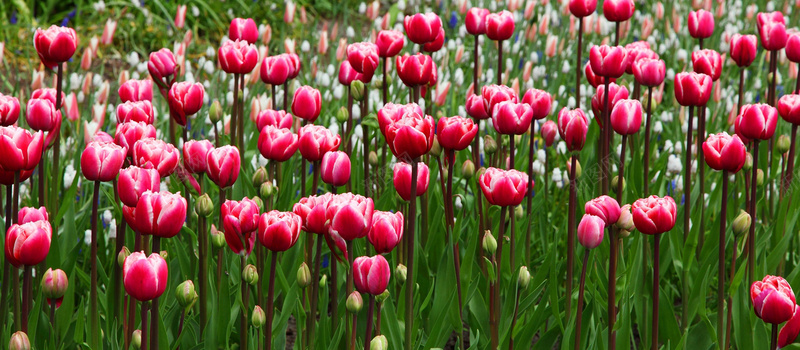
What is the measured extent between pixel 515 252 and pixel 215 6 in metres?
4.68

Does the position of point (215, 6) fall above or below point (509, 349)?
above

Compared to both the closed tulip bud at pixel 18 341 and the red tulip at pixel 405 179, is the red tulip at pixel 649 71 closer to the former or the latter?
the red tulip at pixel 405 179

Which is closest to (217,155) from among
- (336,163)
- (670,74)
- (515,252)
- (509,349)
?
(336,163)

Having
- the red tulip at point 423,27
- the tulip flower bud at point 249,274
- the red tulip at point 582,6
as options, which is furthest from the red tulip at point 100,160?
the red tulip at point 582,6

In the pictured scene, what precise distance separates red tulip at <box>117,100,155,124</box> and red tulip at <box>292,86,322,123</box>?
0.44 m

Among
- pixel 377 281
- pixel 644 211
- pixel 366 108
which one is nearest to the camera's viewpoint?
pixel 377 281

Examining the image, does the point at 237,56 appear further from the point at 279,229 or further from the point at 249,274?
the point at 279,229

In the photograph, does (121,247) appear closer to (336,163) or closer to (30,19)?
(336,163)

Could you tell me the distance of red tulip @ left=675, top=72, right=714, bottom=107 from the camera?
92.5 inches

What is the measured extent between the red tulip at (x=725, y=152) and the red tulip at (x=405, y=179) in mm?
677

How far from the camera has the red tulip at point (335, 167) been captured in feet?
6.66

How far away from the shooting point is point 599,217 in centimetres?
191

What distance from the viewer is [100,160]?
179cm

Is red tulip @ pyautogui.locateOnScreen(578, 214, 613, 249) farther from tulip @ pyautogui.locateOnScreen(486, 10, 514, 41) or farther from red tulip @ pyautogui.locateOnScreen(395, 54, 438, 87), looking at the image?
tulip @ pyautogui.locateOnScreen(486, 10, 514, 41)
